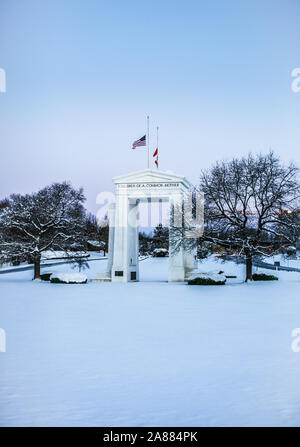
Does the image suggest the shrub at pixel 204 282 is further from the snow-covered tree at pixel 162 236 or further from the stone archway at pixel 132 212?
the snow-covered tree at pixel 162 236

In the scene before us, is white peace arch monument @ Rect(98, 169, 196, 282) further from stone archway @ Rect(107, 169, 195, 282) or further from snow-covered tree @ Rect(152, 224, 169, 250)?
snow-covered tree @ Rect(152, 224, 169, 250)

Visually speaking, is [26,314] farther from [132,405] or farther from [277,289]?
[277,289]

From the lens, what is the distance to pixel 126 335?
1342 cm

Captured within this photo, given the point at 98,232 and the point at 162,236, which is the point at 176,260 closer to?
the point at 162,236

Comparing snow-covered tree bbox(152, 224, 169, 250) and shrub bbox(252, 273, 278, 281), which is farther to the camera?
snow-covered tree bbox(152, 224, 169, 250)

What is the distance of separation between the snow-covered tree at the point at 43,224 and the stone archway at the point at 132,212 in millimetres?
3163

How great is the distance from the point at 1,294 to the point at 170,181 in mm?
16279

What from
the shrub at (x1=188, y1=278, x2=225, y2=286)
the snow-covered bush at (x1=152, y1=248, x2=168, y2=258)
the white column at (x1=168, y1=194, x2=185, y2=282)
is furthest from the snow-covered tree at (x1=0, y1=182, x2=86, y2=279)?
the snow-covered bush at (x1=152, y1=248, x2=168, y2=258)

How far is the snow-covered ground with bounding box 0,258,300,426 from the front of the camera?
276 inches

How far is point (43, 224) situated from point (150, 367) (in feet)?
101

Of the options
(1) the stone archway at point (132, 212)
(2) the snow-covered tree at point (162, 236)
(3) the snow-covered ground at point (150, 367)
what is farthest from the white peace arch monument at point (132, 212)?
(3) the snow-covered ground at point (150, 367)

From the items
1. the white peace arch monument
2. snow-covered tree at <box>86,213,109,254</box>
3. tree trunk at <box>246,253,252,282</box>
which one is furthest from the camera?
snow-covered tree at <box>86,213,109,254</box>

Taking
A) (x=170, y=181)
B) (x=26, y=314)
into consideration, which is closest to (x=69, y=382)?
(x=26, y=314)
